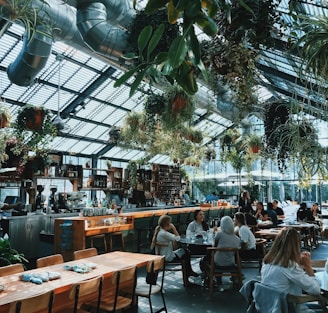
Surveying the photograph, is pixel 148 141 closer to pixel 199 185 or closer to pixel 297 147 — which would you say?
pixel 297 147

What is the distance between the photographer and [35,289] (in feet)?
11.7

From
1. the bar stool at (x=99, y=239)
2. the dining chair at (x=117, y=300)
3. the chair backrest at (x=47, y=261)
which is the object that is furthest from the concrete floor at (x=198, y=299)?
the chair backrest at (x=47, y=261)

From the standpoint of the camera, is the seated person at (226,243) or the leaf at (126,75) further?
the seated person at (226,243)

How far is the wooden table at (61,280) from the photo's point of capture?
338 centimetres

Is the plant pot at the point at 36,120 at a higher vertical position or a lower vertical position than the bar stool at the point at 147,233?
higher

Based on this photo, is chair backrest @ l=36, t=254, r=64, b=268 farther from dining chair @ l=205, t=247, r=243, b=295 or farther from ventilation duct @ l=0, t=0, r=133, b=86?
ventilation duct @ l=0, t=0, r=133, b=86

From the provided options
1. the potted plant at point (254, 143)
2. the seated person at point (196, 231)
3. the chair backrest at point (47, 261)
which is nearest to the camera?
the chair backrest at point (47, 261)

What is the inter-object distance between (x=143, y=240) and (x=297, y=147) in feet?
24.3

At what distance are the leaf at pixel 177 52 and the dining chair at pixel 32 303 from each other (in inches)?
104

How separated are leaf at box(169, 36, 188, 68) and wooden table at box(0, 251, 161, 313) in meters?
2.80

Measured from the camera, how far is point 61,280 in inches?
154

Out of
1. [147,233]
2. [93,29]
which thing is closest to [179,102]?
[93,29]

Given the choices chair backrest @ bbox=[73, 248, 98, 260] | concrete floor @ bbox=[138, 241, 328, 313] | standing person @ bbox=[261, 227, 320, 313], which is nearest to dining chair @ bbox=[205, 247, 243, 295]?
concrete floor @ bbox=[138, 241, 328, 313]

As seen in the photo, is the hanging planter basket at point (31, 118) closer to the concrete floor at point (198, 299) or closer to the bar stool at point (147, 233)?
the concrete floor at point (198, 299)
